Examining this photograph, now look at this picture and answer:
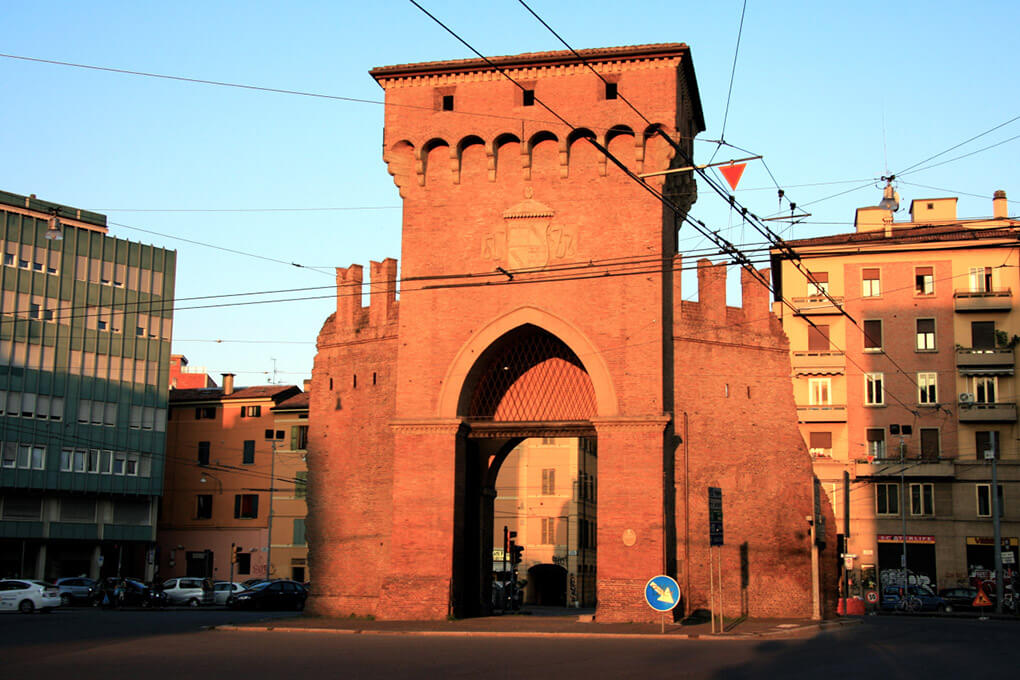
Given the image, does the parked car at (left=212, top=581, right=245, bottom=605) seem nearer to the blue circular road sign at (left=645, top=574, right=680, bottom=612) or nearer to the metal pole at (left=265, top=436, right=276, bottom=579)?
the metal pole at (left=265, top=436, right=276, bottom=579)

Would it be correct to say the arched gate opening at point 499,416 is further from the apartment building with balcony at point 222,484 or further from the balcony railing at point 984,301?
the apartment building with balcony at point 222,484

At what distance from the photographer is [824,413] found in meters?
50.3

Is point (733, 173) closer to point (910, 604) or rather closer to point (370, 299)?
point (370, 299)

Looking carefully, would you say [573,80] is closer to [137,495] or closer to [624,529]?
[624,529]

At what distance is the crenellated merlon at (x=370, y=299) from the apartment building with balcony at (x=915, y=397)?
940 inches

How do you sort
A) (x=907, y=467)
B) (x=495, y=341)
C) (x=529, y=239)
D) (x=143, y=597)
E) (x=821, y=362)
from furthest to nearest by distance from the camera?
(x=821, y=362), (x=907, y=467), (x=143, y=597), (x=529, y=239), (x=495, y=341)

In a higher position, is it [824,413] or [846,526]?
[824,413]

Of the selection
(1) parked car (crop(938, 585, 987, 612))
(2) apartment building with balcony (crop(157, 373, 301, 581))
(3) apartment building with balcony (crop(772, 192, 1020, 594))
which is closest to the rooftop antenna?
(3) apartment building with balcony (crop(772, 192, 1020, 594))

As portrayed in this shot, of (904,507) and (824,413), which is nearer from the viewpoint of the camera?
(904,507)

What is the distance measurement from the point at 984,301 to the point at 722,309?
2648cm

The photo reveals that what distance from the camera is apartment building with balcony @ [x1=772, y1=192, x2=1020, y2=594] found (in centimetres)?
4831

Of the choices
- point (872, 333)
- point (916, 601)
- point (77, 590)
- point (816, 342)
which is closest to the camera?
point (916, 601)

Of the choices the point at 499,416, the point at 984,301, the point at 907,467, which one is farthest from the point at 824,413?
the point at 499,416

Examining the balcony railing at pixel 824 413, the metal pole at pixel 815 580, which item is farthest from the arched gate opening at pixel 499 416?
the balcony railing at pixel 824 413
